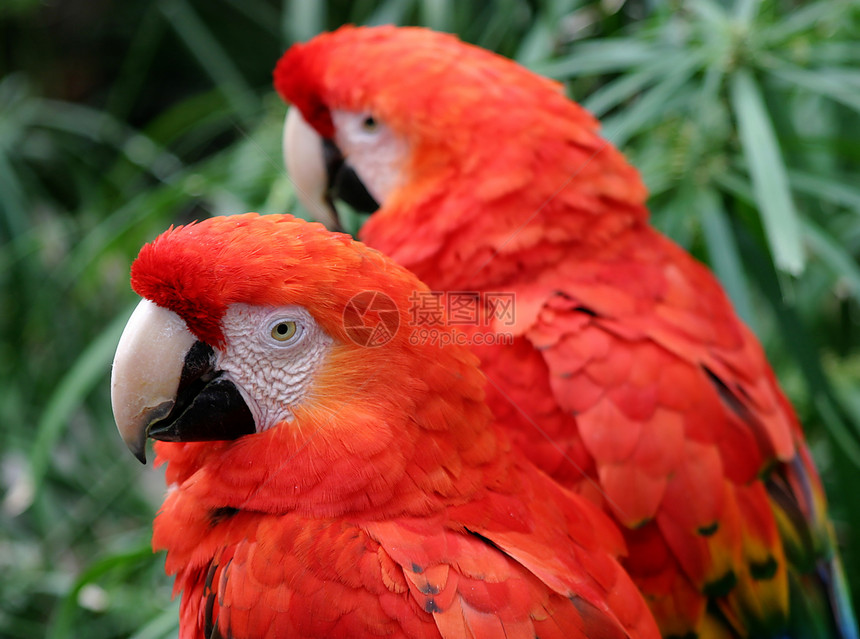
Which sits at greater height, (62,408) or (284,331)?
(284,331)

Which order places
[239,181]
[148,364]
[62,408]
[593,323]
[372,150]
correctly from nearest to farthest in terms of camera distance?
[148,364], [593,323], [372,150], [62,408], [239,181]

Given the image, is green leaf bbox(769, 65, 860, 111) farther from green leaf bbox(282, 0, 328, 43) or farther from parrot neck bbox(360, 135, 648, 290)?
green leaf bbox(282, 0, 328, 43)

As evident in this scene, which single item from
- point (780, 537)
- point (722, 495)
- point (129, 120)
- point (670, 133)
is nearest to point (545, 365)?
point (722, 495)

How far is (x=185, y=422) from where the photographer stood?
0.51 m

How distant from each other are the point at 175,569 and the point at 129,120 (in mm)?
1638

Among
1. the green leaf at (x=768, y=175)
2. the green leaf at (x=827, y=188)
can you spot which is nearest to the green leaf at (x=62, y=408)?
the green leaf at (x=768, y=175)

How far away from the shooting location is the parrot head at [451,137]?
749 millimetres

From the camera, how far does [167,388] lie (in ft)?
1.65

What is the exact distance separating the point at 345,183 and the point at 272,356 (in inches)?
16.8

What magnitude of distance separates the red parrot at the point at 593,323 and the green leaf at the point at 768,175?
0.34ft

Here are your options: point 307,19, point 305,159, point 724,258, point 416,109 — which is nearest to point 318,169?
point 305,159

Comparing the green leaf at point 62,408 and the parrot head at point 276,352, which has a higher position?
the parrot head at point 276,352

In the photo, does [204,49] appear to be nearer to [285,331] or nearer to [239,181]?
[239,181]

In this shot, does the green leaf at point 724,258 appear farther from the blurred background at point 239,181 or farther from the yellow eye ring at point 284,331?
the yellow eye ring at point 284,331
